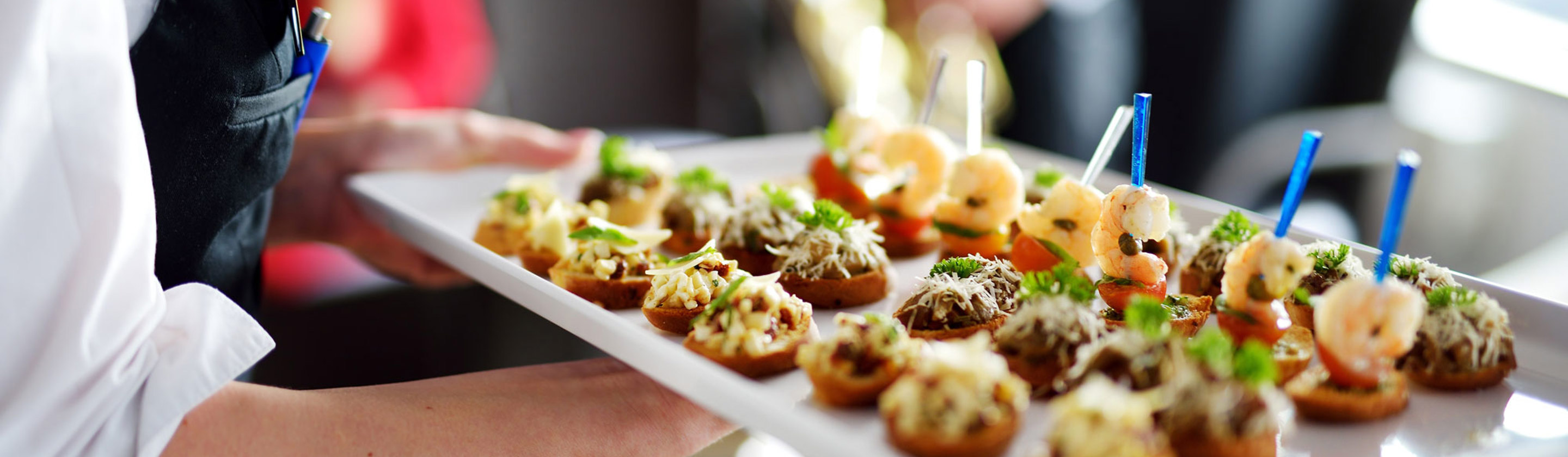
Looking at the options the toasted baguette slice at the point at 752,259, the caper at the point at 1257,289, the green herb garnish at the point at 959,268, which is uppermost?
the caper at the point at 1257,289

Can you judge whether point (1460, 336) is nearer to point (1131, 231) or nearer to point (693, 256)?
point (1131, 231)

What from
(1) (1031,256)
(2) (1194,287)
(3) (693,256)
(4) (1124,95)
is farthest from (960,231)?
(4) (1124,95)

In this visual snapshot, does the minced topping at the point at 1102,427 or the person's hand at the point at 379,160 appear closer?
the minced topping at the point at 1102,427

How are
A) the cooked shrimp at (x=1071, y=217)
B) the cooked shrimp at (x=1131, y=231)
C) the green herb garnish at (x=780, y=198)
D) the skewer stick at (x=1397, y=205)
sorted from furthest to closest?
the green herb garnish at (x=780, y=198) < the cooked shrimp at (x=1071, y=217) < the cooked shrimp at (x=1131, y=231) < the skewer stick at (x=1397, y=205)

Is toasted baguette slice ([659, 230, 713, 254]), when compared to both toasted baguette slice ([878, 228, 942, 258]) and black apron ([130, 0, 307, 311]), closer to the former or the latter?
toasted baguette slice ([878, 228, 942, 258])

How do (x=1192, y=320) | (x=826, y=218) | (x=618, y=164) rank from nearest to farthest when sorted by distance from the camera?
(x=1192, y=320)
(x=826, y=218)
(x=618, y=164)

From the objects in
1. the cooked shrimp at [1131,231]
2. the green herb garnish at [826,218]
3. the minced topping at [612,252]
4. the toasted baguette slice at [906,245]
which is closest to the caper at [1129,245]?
the cooked shrimp at [1131,231]

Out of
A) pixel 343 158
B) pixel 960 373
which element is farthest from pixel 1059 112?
pixel 960 373

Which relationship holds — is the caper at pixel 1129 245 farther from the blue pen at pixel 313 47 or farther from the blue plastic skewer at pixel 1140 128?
the blue pen at pixel 313 47
